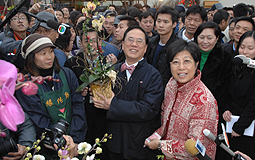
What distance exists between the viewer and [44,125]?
5.99 feet

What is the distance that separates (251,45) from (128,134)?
1629 millimetres

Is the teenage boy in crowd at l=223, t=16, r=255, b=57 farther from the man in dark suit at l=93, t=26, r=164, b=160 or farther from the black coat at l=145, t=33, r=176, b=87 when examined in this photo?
the man in dark suit at l=93, t=26, r=164, b=160

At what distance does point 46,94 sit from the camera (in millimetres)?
1851

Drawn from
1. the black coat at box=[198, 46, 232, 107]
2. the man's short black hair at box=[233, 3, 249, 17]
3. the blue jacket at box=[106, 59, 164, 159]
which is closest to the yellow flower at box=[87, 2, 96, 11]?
the blue jacket at box=[106, 59, 164, 159]

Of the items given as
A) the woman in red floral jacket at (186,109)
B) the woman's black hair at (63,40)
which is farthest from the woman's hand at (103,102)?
the woman's black hair at (63,40)

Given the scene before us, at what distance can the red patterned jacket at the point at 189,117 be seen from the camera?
5.03ft

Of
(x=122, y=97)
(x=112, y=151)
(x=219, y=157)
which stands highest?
(x=122, y=97)

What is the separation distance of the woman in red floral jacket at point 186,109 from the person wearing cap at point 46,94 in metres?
0.80

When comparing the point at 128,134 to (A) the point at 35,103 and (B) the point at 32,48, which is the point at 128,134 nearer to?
(A) the point at 35,103

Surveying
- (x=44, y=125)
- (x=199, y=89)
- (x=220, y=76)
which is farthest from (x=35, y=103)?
(x=220, y=76)

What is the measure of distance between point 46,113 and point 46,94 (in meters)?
0.17

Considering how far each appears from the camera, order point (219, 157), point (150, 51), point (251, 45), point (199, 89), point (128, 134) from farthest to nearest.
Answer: point (150, 51), point (219, 157), point (251, 45), point (128, 134), point (199, 89)

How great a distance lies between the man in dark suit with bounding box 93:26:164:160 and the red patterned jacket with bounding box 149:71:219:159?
0.21 meters

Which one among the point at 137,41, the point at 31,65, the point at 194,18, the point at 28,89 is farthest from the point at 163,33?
the point at 28,89
